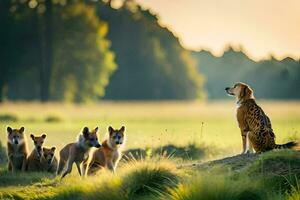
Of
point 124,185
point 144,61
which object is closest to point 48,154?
point 124,185

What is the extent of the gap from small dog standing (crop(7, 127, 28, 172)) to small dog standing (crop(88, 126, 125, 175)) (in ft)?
7.95

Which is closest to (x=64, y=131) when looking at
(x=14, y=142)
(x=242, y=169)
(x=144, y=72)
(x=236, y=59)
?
(x=14, y=142)

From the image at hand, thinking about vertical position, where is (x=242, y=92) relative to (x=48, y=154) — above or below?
above

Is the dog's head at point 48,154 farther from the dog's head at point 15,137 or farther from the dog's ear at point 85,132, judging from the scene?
the dog's ear at point 85,132

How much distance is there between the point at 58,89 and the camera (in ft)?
193

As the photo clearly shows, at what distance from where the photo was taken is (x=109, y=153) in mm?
16766

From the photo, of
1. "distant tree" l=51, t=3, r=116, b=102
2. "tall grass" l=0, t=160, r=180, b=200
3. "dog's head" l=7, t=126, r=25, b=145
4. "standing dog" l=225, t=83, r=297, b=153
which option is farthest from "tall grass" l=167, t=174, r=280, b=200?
"distant tree" l=51, t=3, r=116, b=102

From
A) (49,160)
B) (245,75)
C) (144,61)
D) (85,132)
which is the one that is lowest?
(49,160)

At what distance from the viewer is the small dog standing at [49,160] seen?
18688 millimetres

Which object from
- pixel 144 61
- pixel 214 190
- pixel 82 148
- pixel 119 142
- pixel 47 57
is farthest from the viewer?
pixel 144 61

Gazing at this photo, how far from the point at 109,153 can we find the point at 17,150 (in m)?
2.87

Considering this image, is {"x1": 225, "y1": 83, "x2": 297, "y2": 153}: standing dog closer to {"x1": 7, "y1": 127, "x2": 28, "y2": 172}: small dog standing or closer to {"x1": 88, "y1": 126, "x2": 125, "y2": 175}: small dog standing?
{"x1": 88, "y1": 126, "x2": 125, "y2": 175}: small dog standing

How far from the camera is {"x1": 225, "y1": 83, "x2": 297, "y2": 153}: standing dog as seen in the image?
54.3 ft

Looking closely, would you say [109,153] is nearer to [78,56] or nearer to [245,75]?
[78,56]
